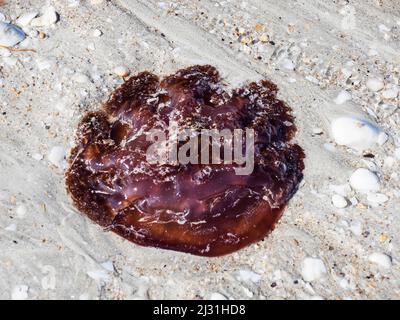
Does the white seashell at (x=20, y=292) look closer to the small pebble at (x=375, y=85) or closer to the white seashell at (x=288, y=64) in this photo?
the white seashell at (x=288, y=64)

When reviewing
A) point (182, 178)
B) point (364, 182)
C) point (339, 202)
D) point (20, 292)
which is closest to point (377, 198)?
point (364, 182)

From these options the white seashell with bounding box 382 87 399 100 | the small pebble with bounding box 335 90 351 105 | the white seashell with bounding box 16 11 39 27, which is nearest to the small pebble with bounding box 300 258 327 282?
→ the small pebble with bounding box 335 90 351 105

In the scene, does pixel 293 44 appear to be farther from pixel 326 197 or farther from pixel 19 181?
pixel 19 181

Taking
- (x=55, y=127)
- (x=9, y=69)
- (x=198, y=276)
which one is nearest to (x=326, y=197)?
(x=198, y=276)

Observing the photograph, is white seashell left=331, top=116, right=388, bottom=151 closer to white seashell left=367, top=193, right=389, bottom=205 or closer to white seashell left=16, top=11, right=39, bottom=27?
white seashell left=367, top=193, right=389, bottom=205

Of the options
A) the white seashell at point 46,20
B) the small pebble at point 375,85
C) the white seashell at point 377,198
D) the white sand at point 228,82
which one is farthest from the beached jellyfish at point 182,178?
the white seashell at point 46,20
